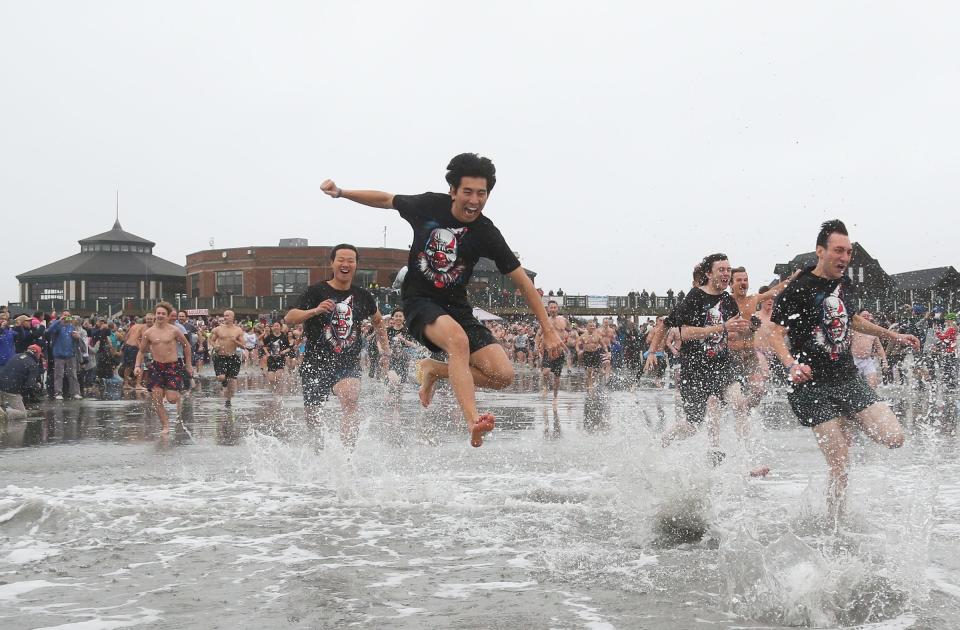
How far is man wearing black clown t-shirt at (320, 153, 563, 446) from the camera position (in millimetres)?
5395

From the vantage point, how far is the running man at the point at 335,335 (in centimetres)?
759

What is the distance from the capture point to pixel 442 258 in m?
5.57

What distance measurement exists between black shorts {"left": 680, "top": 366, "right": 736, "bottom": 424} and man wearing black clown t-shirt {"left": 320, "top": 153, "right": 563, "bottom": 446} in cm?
196

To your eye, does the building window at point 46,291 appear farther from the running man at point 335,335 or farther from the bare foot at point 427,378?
the bare foot at point 427,378

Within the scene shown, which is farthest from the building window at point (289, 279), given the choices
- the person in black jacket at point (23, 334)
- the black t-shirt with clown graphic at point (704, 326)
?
the black t-shirt with clown graphic at point (704, 326)

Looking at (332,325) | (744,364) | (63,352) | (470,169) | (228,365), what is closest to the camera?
(470,169)

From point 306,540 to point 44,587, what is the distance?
1.37m

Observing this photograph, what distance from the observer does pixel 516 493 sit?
6434mm

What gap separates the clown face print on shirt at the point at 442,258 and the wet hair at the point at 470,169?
285 mm

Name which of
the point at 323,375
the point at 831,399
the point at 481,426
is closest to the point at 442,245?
the point at 481,426

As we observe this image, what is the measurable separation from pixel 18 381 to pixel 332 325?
850 cm

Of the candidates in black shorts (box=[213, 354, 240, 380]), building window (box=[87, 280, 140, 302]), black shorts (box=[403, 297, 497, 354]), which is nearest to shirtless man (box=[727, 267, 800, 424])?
black shorts (box=[403, 297, 497, 354])

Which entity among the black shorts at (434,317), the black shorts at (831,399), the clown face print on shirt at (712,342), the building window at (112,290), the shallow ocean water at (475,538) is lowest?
the shallow ocean water at (475,538)

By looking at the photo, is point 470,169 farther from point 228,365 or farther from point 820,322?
point 228,365
